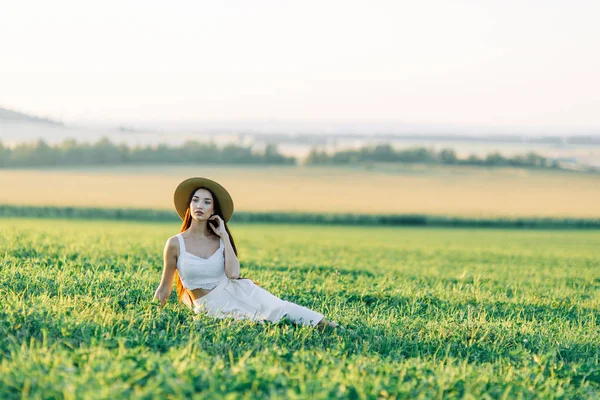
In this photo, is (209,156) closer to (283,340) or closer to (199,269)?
(199,269)

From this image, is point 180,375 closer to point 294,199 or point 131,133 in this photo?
point 294,199

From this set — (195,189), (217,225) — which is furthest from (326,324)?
(195,189)

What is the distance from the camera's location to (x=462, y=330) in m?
8.14

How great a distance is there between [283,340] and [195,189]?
2.51 m

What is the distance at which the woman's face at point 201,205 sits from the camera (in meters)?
8.30

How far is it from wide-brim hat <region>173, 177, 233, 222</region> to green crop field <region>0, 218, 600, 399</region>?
1.32 metres

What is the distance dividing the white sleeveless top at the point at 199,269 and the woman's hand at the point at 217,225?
242mm

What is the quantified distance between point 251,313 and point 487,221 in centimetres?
5153

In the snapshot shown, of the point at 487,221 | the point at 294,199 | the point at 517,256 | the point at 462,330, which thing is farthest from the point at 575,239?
the point at 462,330

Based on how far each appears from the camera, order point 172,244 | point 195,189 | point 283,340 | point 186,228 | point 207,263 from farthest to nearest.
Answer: point 186,228 → point 195,189 → point 207,263 → point 172,244 → point 283,340

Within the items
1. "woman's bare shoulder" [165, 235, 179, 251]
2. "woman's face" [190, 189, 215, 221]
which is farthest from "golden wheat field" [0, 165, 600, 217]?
"woman's bare shoulder" [165, 235, 179, 251]

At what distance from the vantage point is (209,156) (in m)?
98.1

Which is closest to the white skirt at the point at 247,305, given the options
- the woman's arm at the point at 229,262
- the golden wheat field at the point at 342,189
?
the woman's arm at the point at 229,262

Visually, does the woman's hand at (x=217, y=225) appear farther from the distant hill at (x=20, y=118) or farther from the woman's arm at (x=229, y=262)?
the distant hill at (x=20, y=118)
